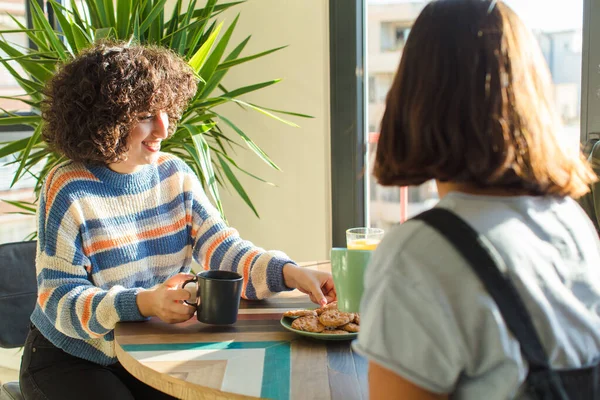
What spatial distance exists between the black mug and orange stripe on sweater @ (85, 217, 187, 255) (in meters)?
0.30

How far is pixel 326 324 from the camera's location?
3.89ft

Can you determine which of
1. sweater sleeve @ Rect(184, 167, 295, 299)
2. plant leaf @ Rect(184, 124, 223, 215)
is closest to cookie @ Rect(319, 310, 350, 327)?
sweater sleeve @ Rect(184, 167, 295, 299)

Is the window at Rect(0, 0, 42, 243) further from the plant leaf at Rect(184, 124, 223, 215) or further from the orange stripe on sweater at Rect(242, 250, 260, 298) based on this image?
the orange stripe on sweater at Rect(242, 250, 260, 298)

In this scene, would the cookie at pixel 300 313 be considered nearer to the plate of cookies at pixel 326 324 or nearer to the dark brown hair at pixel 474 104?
the plate of cookies at pixel 326 324

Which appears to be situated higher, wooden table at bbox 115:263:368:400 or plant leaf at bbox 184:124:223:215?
plant leaf at bbox 184:124:223:215

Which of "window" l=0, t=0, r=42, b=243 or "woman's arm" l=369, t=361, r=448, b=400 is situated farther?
"window" l=0, t=0, r=42, b=243

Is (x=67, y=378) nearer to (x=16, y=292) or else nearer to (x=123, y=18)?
(x=16, y=292)

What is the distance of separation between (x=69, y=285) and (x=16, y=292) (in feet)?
1.51

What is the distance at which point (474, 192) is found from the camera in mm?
768

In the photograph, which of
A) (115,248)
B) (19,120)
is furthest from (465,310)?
(19,120)

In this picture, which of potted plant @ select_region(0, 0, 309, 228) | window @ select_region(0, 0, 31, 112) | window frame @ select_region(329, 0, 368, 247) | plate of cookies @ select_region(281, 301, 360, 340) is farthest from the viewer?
window @ select_region(0, 0, 31, 112)

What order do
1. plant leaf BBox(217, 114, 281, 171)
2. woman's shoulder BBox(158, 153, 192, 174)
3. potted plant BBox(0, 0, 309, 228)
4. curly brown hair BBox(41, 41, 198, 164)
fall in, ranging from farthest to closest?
plant leaf BBox(217, 114, 281, 171), potted plant BBox(0, 0, 309, 228), woman's shoulder BBox(158, 153, 192, 174), curly brown hair BBox(41, 41, 198, 164)

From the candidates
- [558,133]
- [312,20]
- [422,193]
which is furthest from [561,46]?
[558,133]

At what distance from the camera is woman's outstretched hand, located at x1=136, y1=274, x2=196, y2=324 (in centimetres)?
126
